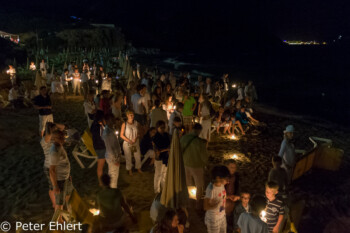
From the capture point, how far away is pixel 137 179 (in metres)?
6.58

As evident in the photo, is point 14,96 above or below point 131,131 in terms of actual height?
below

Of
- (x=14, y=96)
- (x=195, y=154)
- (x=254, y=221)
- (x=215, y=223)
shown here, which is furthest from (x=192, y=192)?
(x=14, y=96)

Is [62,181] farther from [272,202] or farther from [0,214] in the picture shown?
[272,202]

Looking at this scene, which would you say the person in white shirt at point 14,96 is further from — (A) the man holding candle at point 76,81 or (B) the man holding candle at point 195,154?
(B) the man holding candle at point 195,154

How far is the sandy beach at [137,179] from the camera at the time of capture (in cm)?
537

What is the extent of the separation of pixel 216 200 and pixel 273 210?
36.4 inches

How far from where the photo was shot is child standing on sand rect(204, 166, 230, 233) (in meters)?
3.72

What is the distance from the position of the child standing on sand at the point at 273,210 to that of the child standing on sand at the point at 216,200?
69 cm

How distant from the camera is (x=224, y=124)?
1048 cm

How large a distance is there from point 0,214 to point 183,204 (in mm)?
3783

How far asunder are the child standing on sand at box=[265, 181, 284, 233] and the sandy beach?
55.2 inches

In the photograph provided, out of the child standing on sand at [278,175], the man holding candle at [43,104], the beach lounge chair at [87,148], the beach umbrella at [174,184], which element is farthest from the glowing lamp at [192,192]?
the man holding candle at [43,104]

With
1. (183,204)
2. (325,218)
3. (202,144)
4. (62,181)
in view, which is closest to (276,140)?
(325,218)

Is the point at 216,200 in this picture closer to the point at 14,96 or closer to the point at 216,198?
the point at 216,198
